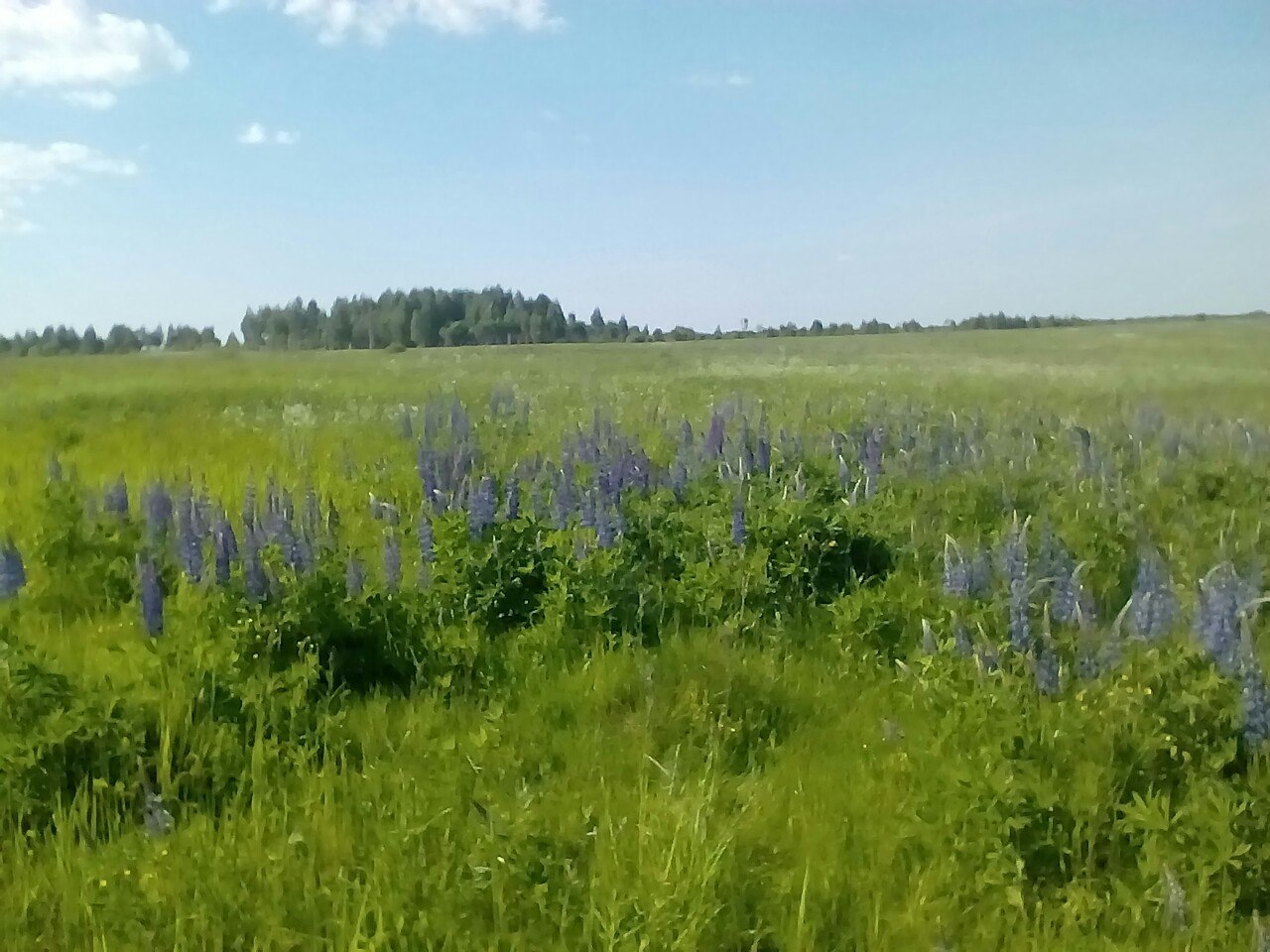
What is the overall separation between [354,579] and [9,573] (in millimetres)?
1354

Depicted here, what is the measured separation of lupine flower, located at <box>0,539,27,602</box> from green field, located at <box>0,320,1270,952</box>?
0.11 metres

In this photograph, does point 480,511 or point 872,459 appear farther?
point 872,459

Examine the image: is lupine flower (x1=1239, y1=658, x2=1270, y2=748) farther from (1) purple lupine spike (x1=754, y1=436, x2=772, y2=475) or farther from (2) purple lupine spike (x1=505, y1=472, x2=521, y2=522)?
(1) purple lupine spike (x1=754, y1=436, x2=772, y2=475)

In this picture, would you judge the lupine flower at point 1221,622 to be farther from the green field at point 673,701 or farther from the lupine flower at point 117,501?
the lupine flower at point 117,501

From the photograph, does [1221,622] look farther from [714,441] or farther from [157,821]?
[714,441]

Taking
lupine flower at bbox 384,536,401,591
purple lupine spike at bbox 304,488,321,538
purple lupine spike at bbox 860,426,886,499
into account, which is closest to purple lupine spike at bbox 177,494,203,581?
purple lupine spike at bbox 304,488,321,538

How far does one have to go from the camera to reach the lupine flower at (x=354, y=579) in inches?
138

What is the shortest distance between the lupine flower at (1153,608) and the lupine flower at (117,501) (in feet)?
14.2

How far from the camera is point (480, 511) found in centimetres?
406

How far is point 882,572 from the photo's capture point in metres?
4.30

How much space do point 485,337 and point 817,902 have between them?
2004cm

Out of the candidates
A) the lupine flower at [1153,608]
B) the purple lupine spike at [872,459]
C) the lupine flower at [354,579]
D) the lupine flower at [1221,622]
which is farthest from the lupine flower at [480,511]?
the lupine flower at [1221,622]

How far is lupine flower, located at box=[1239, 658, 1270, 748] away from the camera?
2475 millimetres

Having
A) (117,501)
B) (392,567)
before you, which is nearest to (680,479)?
(392,567)
